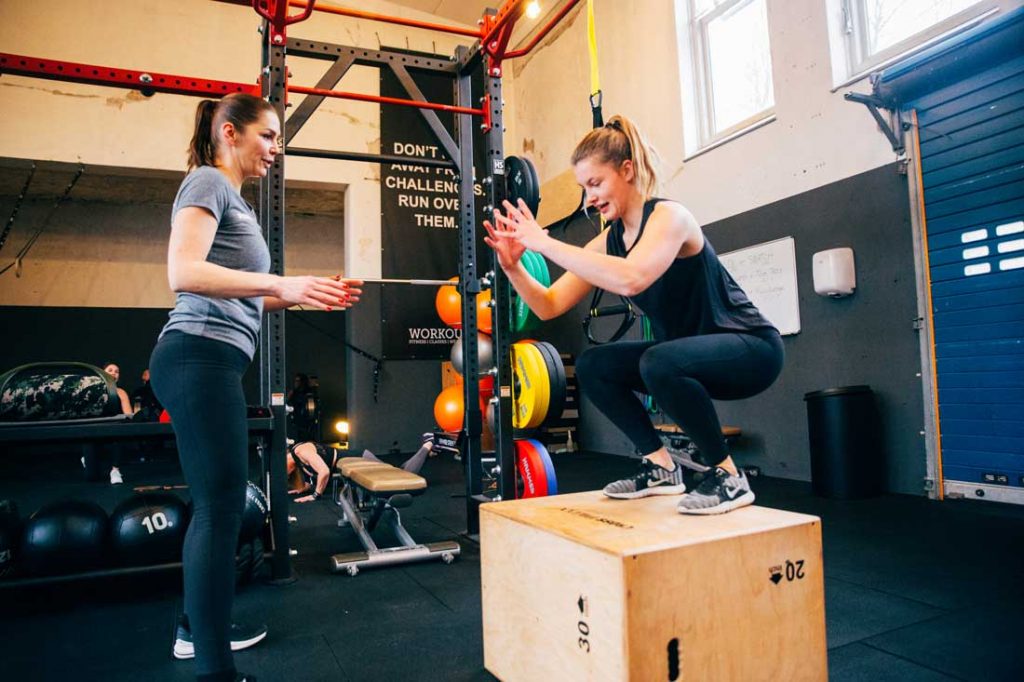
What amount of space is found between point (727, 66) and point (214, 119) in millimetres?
4592

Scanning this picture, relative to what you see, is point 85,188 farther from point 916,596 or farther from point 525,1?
point 916,596

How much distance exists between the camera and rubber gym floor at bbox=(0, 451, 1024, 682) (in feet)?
5.41

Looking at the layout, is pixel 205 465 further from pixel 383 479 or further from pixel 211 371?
pixel 383 479

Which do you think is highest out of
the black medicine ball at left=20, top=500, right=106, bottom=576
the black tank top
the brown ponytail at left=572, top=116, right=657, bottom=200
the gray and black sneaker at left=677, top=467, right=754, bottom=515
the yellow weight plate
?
the brown ponytail at left=572, top=116, right=657, bottom=200

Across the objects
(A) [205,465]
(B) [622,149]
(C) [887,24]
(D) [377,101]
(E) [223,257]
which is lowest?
(A) [205,465]

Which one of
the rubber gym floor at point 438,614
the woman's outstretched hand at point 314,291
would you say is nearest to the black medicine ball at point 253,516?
the rubber gym floor at point 438,614

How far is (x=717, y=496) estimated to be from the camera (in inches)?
57.3

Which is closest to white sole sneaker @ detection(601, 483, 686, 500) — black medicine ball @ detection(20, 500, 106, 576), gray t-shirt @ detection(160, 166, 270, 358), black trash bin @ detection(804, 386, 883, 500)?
gray t-shirt @ detection(160, 166, 270, 358)

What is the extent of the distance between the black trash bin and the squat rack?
6.39ft

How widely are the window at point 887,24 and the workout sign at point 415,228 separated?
3379 millimetres

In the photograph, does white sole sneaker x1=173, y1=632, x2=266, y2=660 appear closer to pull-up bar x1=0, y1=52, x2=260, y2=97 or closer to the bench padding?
the bench padding

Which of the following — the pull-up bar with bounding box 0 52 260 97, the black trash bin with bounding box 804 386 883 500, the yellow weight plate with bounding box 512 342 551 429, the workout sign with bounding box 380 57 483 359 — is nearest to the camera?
the pull-up bar with bounding box 0 52 260 97

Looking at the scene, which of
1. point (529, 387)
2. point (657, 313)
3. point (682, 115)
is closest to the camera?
point (657, 313)

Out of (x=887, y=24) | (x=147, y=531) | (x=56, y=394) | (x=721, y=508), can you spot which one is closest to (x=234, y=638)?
(x=147, y=531)
